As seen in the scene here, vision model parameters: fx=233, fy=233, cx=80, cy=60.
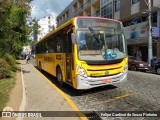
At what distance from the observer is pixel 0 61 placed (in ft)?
42.4

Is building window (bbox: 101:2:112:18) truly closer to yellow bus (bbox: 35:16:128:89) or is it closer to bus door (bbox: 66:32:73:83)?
yellow bus (bbox: 35:16:128:89)

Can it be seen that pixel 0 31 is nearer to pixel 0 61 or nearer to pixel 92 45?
pixel 0 61

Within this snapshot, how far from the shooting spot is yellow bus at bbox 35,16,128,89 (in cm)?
890

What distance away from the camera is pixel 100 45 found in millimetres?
9297

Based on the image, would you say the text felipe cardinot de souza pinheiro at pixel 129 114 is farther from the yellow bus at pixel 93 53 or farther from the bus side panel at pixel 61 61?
the bus side panel at pixel 61 61

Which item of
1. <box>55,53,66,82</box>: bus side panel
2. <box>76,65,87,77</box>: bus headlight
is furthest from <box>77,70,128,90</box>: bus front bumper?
<box>55,53,66,82</box>: bus side panel

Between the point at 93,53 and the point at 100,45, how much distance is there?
49 cm

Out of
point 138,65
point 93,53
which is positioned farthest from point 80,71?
point 138,65

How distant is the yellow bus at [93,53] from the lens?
890 centimetres

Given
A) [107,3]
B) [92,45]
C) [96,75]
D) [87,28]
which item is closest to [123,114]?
[96,75]

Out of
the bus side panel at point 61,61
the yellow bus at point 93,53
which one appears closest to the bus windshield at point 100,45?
the yellow bus at point 93,53

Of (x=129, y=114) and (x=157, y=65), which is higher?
(x=157, y=65)

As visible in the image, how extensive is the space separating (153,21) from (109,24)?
57.0 feet

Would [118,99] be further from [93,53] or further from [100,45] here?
[100,45]
